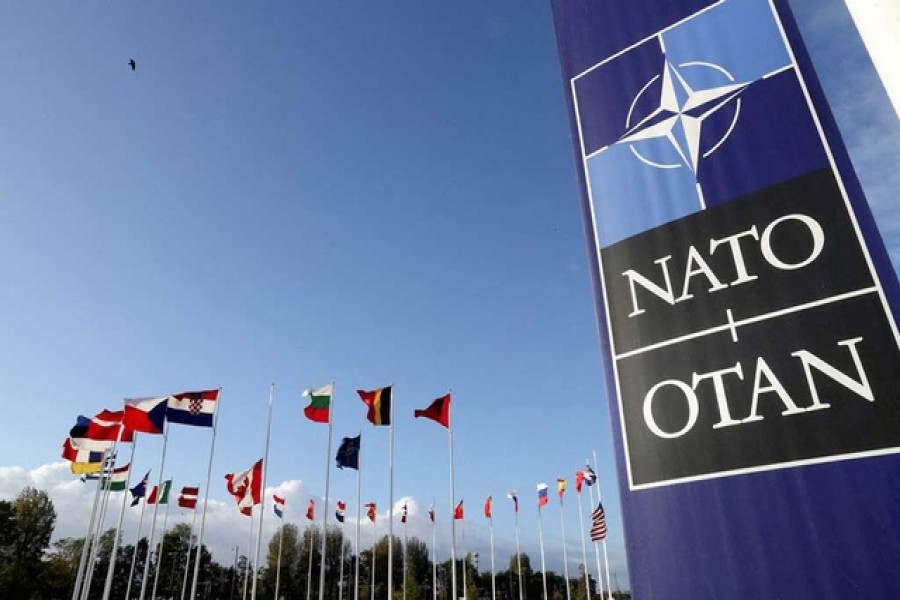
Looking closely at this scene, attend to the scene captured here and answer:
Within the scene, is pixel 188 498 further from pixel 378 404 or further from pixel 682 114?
pixel 682 114

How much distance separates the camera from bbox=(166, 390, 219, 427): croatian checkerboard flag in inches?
877

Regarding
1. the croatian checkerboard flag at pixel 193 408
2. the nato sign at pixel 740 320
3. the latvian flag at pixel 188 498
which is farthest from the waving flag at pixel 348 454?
the nato sign at pixel 740 320

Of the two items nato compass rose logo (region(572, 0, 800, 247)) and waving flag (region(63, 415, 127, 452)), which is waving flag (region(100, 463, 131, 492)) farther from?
nato compass rose logo (region(572, 0, 800, 247))

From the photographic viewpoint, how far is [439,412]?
76.0ft

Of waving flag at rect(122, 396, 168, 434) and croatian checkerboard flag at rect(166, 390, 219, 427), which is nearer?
waving flag at rect(122, 396, 168, 434)

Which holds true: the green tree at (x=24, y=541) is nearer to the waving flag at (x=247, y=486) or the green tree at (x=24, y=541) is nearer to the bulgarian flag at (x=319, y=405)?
the waving flag at (x=247, y=486)

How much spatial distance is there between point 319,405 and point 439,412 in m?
5.69

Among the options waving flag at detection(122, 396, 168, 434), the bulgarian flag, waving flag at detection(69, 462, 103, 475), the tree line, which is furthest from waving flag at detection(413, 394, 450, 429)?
the tree line

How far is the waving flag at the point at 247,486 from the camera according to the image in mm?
27766

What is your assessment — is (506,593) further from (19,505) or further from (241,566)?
(19,505)

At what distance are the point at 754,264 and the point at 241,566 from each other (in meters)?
117

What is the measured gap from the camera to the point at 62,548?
64750 millimetres

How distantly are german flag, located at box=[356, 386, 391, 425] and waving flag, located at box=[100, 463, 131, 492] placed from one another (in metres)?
16.1

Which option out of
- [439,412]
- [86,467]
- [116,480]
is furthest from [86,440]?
[439,412]
